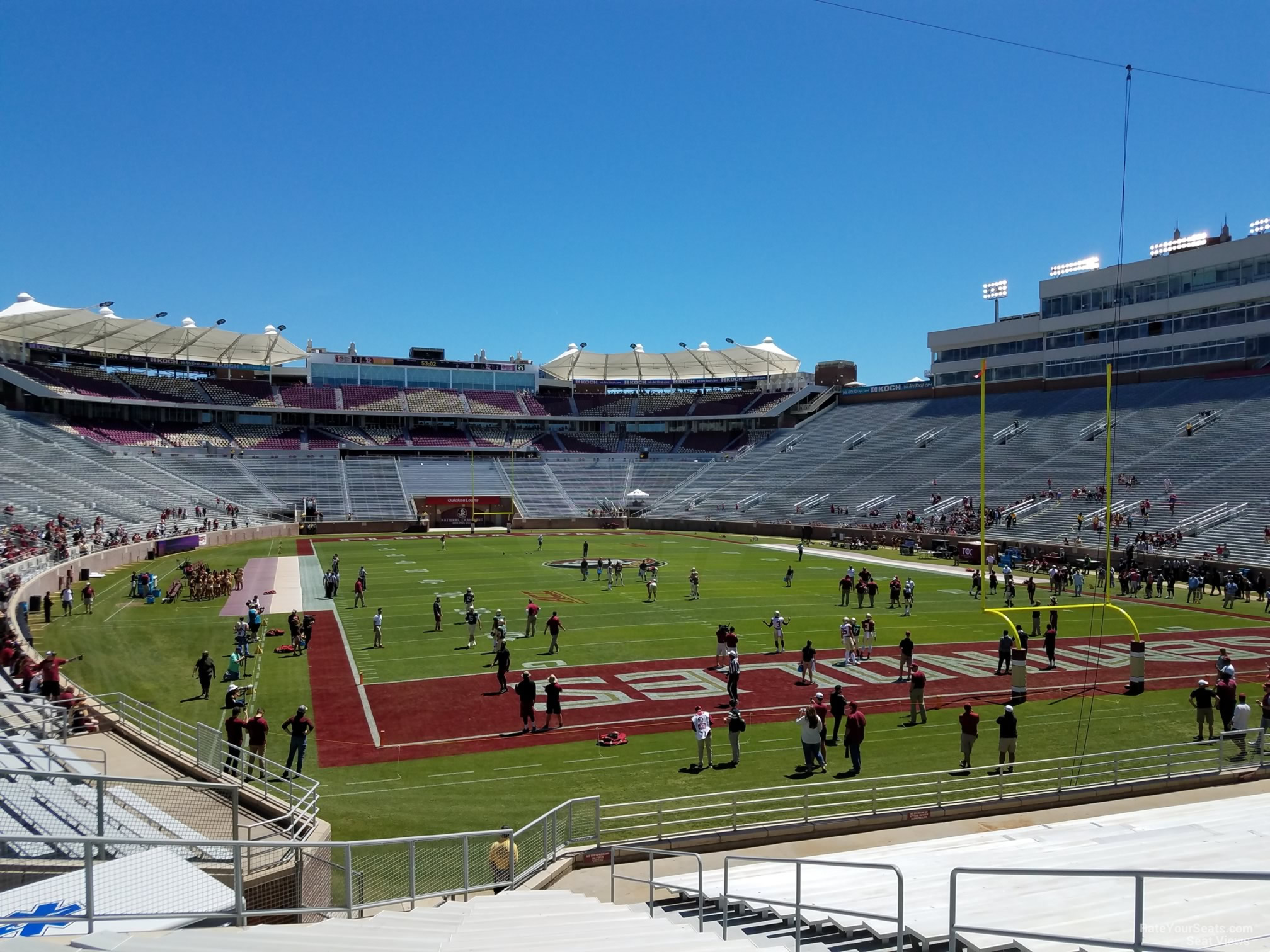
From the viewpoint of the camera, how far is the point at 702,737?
14562 mm

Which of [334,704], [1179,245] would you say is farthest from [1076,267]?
[334,704]

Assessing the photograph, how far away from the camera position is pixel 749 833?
11.8 meters

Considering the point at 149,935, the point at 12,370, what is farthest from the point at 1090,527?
the point at 12,370

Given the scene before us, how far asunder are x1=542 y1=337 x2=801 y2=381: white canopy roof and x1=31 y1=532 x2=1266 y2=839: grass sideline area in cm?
5011

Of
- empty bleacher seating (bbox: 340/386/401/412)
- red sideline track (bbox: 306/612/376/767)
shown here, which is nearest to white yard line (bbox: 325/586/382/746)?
red sideline track (bbox: 306/612/376/767)

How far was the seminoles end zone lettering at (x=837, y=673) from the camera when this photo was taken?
19.5 m

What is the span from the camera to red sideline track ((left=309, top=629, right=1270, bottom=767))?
1670 centimetres

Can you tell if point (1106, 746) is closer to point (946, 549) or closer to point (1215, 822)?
point (1215, 822)

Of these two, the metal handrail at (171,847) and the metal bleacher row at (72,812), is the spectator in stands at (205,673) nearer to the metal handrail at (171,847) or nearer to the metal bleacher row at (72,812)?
the metal bleacher row at (72,812)

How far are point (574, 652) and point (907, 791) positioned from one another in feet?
39.1

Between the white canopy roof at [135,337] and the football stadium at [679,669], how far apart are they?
47cm

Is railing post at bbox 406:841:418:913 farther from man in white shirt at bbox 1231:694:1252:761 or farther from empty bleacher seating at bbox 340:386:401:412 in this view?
empty bleacher seating at bbox 340:386:401:412

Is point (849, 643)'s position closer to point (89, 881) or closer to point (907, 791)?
point (907, 791)

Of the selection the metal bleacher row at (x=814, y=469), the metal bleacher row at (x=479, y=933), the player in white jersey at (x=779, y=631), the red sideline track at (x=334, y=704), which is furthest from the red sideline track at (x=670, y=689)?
the metal bleacher row at (x=814, y=469)
